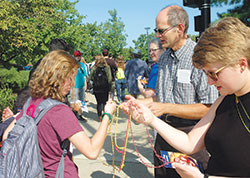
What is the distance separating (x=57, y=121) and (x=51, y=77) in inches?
14.0

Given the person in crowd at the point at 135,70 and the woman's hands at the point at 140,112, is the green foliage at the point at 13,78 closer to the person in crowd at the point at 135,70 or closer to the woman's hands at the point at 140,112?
the person in crowd at the point at 135,70

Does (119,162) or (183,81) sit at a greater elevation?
(183,81)

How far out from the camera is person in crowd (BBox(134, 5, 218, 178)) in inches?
86.1

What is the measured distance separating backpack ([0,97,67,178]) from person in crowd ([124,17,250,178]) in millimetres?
911

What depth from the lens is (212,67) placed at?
145 centimetres

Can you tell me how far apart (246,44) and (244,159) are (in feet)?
2.13

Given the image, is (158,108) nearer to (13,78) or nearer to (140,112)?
(140,112)

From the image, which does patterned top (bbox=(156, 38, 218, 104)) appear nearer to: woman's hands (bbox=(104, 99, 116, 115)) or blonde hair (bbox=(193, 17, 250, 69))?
woman's hands (bbox=(104, 99, 116, 115))

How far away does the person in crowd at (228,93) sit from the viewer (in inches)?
54.4

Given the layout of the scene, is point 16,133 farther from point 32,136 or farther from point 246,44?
point 246,44

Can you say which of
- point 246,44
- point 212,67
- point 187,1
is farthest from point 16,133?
point 187,1

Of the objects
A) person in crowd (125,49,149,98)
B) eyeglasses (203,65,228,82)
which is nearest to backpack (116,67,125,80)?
person in crowd (125,49,149,98)

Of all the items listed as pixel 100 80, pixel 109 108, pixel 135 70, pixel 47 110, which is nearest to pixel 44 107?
pixel 47 110

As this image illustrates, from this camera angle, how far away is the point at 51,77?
5.98 ft
